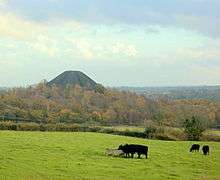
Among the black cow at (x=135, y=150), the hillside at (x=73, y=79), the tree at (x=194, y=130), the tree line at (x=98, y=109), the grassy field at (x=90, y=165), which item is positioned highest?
the hillside at (x=73, y=79)

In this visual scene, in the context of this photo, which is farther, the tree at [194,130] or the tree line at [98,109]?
the tree line at [98,109]

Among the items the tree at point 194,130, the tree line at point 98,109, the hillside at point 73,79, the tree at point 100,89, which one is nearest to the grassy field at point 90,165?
the tree at point 194,130

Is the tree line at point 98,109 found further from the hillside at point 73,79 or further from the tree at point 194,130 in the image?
the hillside at point 73,79

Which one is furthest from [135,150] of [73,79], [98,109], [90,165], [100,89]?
[73,79]

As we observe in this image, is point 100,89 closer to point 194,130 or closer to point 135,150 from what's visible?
point 194,130

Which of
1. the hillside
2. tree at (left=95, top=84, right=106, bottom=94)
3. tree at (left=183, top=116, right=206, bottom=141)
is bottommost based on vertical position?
tree at (left=183, top=116, right=206, bottom=141)

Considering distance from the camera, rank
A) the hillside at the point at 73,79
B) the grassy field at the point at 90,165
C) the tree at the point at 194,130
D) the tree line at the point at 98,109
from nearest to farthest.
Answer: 1. the grassy field at the point at 90,165
2. the tree at the point at 194,130
3. the tree line at the point at 98,109
4. the hillside at the point at 73,79

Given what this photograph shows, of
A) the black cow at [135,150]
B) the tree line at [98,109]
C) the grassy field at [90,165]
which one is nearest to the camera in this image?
the grassy field at [90,165]

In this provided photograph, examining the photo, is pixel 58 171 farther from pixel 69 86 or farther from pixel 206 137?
pixel 69 86

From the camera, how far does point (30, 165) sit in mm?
26453

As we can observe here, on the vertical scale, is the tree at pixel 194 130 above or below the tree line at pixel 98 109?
below

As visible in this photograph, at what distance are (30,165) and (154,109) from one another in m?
83.9

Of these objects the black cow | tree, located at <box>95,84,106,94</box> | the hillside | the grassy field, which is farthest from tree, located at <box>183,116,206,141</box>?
the hillside

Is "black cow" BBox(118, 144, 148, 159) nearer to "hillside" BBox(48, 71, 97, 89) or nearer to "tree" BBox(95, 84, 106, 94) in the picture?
"tree" BBox(95, 84, 106, 94)
